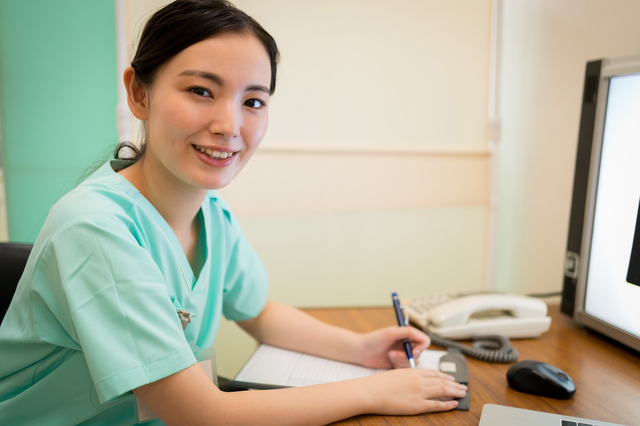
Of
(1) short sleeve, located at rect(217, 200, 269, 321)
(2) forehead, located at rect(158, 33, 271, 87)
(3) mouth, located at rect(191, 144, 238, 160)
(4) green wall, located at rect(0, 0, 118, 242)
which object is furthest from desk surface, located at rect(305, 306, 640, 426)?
(4) green wall, located at rect(0, 0, 118, 242)

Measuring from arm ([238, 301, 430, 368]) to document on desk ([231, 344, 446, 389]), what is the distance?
16 mm

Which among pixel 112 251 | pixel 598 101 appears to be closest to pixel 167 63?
pixel 112 251

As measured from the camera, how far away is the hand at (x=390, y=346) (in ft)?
2.73

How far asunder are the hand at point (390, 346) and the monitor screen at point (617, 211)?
15.7 inches

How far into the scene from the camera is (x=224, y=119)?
68cm

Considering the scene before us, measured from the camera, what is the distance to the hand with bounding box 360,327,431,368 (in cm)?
83

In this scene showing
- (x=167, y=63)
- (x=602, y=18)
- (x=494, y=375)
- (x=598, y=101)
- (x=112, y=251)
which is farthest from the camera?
(x=602, y=18)

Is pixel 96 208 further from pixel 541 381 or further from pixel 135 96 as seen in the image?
pixel 541 381

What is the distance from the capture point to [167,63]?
27.0 inches

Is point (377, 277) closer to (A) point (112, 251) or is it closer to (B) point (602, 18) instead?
(B) point (602, 18)

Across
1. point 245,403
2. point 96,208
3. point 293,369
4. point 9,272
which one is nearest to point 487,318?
point 293,369

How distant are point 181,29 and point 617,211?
88 cm

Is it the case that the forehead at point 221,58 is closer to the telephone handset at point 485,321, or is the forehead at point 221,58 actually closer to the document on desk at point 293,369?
the document on desk at point 293,369

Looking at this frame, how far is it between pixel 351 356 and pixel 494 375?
0.86 feet
